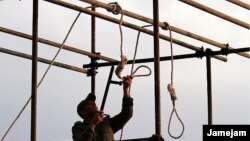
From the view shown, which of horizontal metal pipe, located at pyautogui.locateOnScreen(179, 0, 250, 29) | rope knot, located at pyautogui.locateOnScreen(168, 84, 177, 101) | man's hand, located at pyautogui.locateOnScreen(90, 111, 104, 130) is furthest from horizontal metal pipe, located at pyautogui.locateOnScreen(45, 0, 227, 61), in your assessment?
man's hand, located at pyautogui.locateOnScreen(90, 111, 104, 130)

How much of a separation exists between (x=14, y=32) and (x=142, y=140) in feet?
11.7

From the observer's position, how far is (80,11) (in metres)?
10.1

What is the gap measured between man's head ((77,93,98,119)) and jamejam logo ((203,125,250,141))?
1.99 meters

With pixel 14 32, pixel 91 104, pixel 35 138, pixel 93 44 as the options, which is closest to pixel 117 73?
pixel 91 104

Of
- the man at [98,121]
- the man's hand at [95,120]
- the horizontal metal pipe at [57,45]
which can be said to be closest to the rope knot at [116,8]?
the man at [98,121]

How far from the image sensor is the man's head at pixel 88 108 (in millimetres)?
9359

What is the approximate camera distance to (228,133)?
10789 mm

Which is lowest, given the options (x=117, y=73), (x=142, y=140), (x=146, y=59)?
(x=142, y=140)

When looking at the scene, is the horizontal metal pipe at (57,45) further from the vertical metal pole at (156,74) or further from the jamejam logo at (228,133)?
the vertical metal pole at (156,74)

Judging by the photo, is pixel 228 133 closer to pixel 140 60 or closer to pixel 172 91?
pixel 172 91

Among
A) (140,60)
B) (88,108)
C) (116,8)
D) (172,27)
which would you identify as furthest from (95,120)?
(140,60)

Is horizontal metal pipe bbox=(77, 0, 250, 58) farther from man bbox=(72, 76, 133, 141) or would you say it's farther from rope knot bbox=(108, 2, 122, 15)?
man bbox=(72, 76, 133, 141)

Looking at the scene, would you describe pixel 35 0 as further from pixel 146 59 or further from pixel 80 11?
pixel 146 59

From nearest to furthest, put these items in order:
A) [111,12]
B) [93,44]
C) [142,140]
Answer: [142,140] < [111,12] < [93,44]
